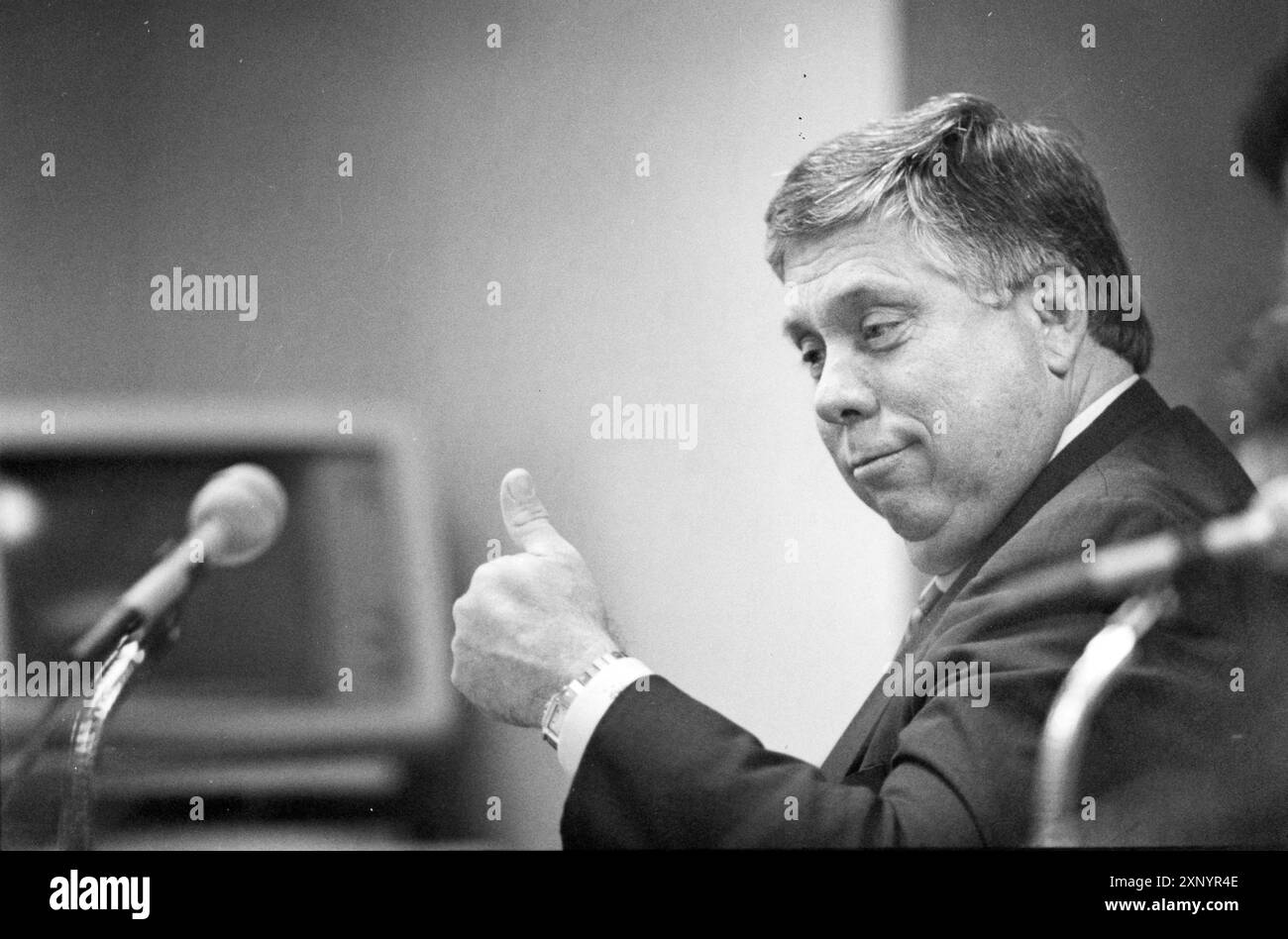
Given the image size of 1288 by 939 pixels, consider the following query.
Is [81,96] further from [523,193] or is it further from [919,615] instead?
[919,615]

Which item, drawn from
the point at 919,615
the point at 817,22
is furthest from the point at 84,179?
the point at 919,615

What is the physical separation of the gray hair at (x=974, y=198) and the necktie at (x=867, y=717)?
0.48m

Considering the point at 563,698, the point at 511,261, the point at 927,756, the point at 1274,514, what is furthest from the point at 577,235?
the point at 1274,514

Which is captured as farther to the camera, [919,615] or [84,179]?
[84,179]

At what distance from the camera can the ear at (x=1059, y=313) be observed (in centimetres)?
264

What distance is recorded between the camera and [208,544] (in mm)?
2766

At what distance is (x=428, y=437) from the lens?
277 cm

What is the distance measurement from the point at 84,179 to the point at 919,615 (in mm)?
1522

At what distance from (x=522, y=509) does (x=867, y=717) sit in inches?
24.7

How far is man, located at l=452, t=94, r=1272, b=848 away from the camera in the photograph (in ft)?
8.23

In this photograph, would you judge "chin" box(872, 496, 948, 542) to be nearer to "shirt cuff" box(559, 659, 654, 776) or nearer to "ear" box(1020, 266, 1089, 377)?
"ear" box(1020, 266, 1089, 377)

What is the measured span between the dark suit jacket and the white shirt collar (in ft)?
0.04

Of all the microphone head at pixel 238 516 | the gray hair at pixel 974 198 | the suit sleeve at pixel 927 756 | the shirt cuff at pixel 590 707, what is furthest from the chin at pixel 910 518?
the microphone head at pixel 238 516

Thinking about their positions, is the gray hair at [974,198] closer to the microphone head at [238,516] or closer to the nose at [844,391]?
the nose at [844,391]
